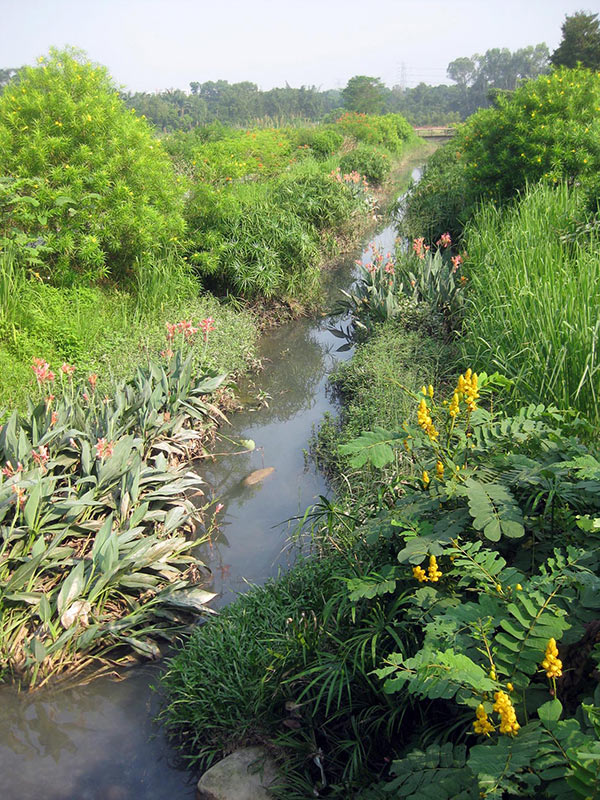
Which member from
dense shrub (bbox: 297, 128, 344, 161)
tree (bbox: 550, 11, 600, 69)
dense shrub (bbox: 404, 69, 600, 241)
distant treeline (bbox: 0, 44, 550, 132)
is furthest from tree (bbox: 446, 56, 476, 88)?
dense shrub (bbox: 404, 69, 600, 241)

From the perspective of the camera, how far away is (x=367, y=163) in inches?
661

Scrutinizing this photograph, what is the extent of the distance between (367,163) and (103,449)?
50.0ft

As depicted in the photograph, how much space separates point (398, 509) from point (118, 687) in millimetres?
1737

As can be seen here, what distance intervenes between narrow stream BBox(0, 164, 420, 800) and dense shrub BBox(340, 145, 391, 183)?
11.2m

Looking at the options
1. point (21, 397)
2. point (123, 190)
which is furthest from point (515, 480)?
point (123, 190)

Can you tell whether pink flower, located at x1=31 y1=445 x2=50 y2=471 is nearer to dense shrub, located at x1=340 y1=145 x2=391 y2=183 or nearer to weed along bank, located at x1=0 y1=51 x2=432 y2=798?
weed along bank, located at x1=0 y1=51 x2=432 y2=798

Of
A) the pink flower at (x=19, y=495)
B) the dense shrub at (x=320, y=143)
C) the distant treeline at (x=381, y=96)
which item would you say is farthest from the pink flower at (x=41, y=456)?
the distant treeline at (x=381, y=96)

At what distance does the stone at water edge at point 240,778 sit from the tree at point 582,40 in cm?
2783

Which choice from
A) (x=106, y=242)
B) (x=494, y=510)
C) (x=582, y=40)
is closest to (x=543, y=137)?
(x=106, y=242)

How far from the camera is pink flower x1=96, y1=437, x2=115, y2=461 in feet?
11.5

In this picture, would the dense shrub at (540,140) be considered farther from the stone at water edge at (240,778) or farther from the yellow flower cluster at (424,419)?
the stone at water edge at (240,778)

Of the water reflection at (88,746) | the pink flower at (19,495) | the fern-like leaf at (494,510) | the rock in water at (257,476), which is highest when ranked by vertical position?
the fern-like leaf at (494,510)

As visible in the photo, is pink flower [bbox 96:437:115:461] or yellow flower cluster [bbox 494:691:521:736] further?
pink flower [bbox 96:437:115:461]

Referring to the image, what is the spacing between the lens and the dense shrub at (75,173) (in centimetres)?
602
